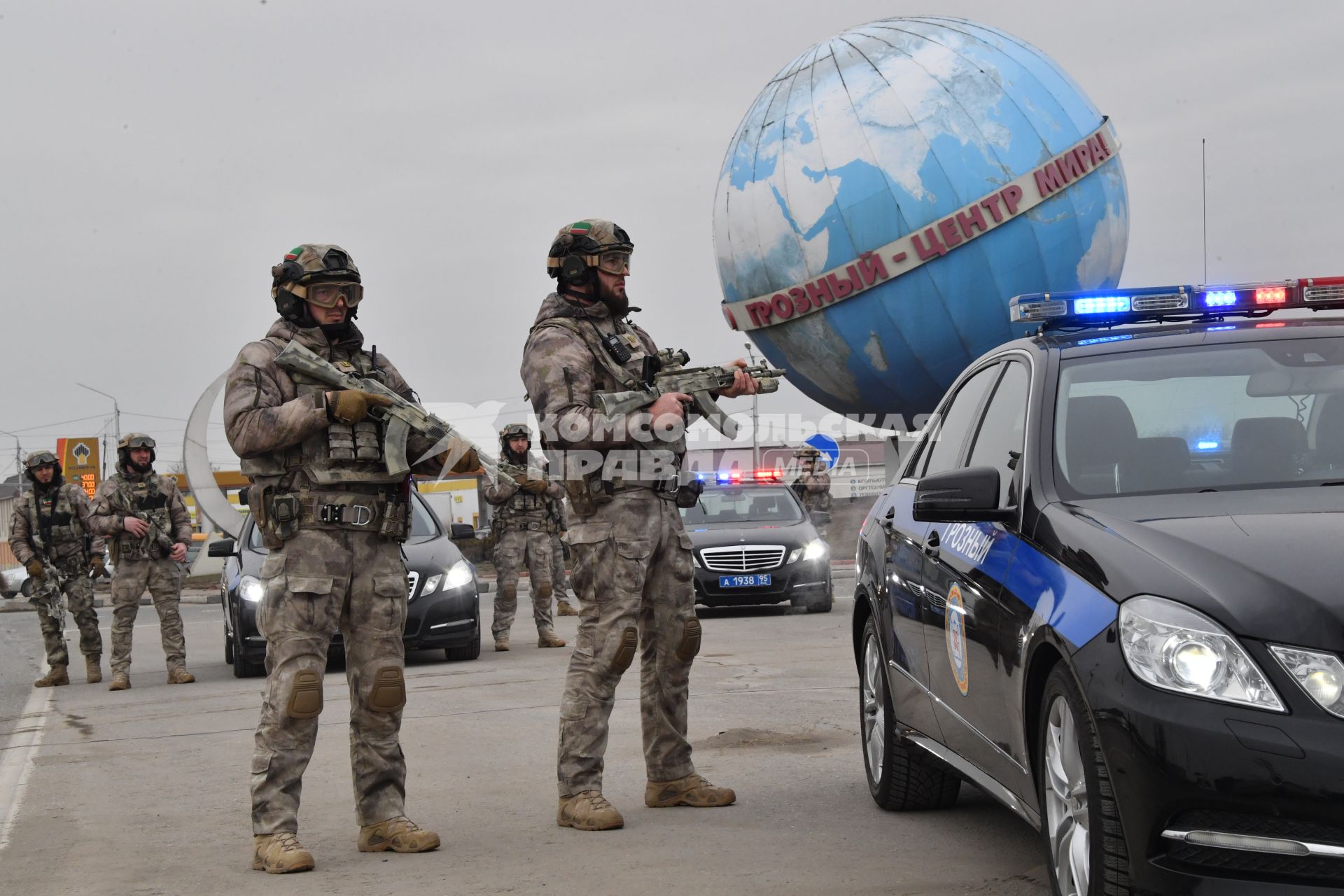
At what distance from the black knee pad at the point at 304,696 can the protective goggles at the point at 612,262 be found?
1.93 meters

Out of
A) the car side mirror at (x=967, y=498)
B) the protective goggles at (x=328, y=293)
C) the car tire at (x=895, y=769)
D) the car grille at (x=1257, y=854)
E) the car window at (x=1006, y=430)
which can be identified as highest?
the protective goggles at (x=328, y=293)

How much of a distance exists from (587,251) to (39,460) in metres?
9.32

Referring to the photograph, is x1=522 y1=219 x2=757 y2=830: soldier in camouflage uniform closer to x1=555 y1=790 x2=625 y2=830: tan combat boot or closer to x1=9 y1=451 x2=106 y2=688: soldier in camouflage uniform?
x1=555 y1=790 x2=625 y2=830: tan combat boot

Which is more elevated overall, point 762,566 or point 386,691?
point 386,691

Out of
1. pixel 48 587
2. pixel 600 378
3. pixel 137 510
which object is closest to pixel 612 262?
pixel 600 378

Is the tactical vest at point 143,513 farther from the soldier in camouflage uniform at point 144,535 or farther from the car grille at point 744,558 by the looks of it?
the car grille at point 744,558

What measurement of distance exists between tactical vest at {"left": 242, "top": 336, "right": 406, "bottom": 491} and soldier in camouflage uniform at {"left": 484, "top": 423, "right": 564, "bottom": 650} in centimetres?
851

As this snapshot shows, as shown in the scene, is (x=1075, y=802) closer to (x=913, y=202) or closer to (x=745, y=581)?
(x=745, y=581)

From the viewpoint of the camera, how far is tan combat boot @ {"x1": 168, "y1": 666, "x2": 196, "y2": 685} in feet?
42.4

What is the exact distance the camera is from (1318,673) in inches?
123

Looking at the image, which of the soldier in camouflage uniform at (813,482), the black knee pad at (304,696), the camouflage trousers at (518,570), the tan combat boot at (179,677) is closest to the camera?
the black knee pad at (304,696)

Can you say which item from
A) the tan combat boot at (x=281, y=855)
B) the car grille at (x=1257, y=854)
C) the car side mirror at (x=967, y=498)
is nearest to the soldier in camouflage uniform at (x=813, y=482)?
the tan combat boot at (x=281, y=855)

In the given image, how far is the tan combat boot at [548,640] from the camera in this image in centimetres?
1462

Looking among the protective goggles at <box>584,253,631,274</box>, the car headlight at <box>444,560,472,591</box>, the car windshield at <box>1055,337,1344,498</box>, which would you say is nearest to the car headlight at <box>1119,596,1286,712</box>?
the car windshield at <box>1055,337,1344,498</box>
